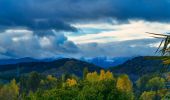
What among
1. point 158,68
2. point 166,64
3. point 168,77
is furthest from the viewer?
point 168,77

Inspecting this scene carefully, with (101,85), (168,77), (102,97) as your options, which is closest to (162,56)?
(168,77)

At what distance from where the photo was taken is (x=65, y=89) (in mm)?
121188

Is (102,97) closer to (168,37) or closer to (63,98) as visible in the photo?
(63,98)

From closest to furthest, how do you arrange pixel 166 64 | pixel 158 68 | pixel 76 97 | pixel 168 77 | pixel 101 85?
1. pixel 166 64
2. pixel 158 68
3. pixel 168 77
4. pixel 76 97
5. pixel 101 85

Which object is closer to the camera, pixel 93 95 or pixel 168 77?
pixel 168 77

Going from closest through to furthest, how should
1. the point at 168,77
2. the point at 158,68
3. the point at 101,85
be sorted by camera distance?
the point at 158,68
the point at 168,77
the point at 101,85

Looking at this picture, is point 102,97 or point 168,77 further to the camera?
point 102,97

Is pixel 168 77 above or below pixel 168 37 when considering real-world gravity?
below

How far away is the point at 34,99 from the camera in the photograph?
393 feet

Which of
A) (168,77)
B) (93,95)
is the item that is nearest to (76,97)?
(93,95)

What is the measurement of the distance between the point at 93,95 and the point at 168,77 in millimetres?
101774

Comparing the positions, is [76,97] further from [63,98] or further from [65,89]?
[65,89]

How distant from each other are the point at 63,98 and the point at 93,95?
7.03 meters

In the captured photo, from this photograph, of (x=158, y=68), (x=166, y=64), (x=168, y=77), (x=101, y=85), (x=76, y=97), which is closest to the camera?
(x=166, y=64)
